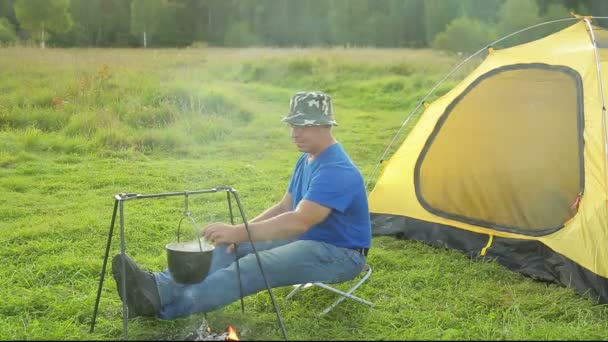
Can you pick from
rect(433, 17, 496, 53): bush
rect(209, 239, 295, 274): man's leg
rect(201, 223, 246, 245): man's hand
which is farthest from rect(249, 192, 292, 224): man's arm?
rect(433, 17, 496, 53): bush

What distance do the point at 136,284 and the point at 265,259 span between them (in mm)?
580

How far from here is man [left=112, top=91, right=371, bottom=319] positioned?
294cm

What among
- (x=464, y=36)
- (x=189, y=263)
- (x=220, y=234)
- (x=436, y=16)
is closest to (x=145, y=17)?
(x=220, y=234)

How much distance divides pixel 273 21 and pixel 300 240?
11129 millimetres

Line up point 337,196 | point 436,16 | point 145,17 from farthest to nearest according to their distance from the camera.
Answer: point 436,16
point 145,17
point 337,196

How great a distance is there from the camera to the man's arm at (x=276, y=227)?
→ 2.87 meters

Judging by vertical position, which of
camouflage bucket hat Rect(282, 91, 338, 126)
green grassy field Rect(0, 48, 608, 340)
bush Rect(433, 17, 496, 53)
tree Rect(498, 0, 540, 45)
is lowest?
green grassy field Rect(0, 48, 608, 340)

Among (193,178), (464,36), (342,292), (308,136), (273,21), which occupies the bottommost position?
(193,178)

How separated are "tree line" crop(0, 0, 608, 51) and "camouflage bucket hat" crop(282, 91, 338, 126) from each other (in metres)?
7.77

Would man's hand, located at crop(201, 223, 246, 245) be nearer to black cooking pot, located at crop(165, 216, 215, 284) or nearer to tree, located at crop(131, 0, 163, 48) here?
black cooking pot, located at crop(165, 216, 215, 284)

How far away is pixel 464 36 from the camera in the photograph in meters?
17.7

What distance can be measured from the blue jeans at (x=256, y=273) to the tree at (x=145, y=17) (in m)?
8.21

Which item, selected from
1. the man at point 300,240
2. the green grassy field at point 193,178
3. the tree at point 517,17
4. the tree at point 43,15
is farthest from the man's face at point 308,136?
the tree at point 517,17

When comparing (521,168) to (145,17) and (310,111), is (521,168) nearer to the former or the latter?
(310,111)
